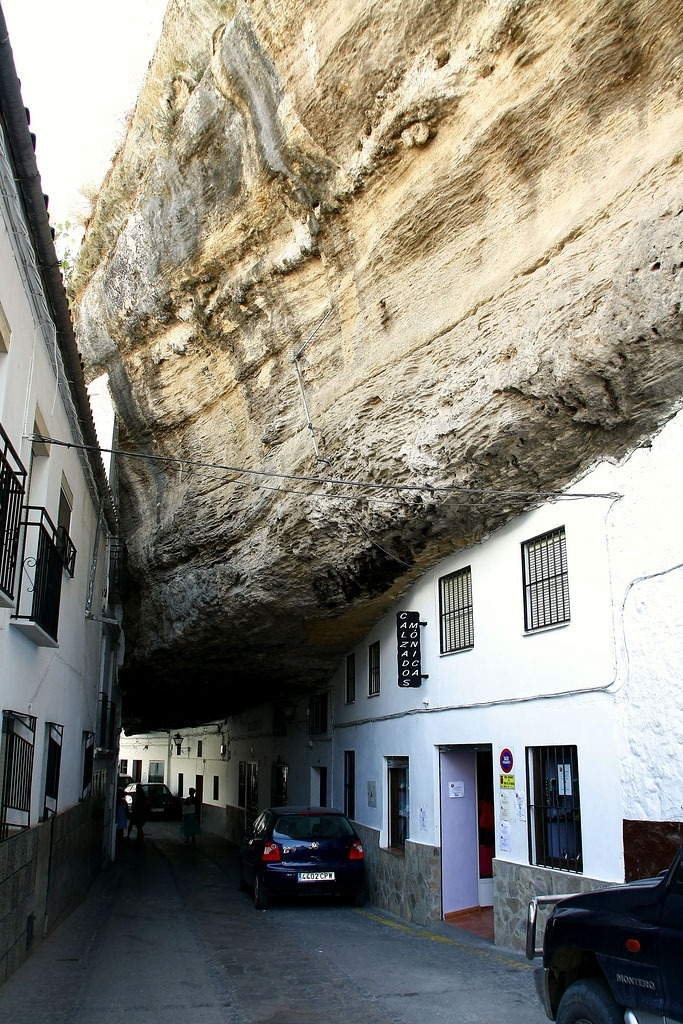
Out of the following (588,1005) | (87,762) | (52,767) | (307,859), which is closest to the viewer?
(588,1005)

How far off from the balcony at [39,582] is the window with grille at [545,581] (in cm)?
506

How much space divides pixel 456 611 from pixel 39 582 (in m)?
5.53

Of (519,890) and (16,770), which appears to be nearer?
(16,770)

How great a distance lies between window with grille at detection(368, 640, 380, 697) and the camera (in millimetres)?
14391

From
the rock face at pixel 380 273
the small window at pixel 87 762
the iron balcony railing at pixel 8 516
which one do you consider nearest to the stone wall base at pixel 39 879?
the small window at pixel 87 762

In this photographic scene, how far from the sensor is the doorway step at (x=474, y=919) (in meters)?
9.91

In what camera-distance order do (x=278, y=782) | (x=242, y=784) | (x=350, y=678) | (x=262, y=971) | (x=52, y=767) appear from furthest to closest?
(x=242, y=784) < (x=278, y=782) < (x=350, y=678) < (x=52, y=767) < (x=262, y=971)

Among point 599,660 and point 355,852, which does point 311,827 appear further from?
point 599,660

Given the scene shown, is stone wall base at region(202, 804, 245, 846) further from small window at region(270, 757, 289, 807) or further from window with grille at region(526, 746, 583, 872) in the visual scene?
window with grille at region(526, 746, 583, 872)

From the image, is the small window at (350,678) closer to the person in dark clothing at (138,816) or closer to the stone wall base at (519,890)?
the stone wall base at (519,890)

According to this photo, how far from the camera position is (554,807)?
8219 mm

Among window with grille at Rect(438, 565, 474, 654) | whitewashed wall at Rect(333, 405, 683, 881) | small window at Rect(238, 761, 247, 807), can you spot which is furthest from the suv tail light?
small window at Rect(238, 761, 247, 807)

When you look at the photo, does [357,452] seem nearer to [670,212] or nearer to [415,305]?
[415,305]

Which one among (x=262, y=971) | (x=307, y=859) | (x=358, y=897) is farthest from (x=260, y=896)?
(x=262, y=971)
